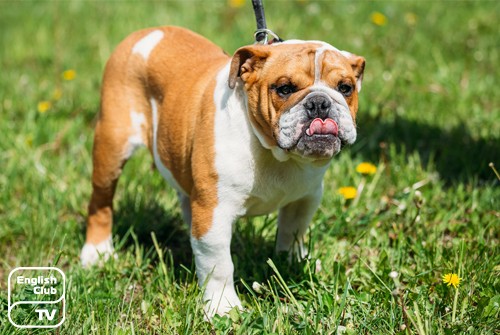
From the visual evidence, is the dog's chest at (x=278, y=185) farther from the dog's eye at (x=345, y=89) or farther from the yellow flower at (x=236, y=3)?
the yellow flower at (x=236, y=3)

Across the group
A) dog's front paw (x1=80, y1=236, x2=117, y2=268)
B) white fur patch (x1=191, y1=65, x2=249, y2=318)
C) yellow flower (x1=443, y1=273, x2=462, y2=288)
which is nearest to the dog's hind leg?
dog's front paw (x1=80, y1=236, x2=117, y2=268)

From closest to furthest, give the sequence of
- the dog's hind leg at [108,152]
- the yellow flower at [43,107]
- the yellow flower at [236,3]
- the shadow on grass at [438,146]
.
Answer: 1. the dog's hind leg at [108,152]
2. the shadow on grass at [438,146]
3. the yellow flower at [43,107]
4. the yellow flower at [236,3]

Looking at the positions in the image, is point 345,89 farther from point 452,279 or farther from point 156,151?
point 156,151

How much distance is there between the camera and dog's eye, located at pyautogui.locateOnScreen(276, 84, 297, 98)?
114 inches

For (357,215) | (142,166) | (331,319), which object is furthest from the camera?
(142,166)

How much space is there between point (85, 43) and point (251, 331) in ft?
15.6

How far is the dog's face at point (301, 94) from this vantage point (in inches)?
109

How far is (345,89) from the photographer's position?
116 inches

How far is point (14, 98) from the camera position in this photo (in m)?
5.81

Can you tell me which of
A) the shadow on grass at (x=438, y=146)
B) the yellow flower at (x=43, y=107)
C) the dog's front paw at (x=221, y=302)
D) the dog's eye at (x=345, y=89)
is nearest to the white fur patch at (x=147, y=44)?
the dog's eye at (x=345, y=89)

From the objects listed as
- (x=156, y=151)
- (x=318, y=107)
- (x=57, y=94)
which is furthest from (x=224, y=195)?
(x=57, y=94)

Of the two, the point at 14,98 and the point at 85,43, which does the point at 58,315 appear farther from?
the point at 85,43

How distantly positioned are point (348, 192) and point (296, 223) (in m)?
0.71

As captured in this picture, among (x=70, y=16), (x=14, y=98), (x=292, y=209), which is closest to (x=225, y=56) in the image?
(x=292, y=209)
